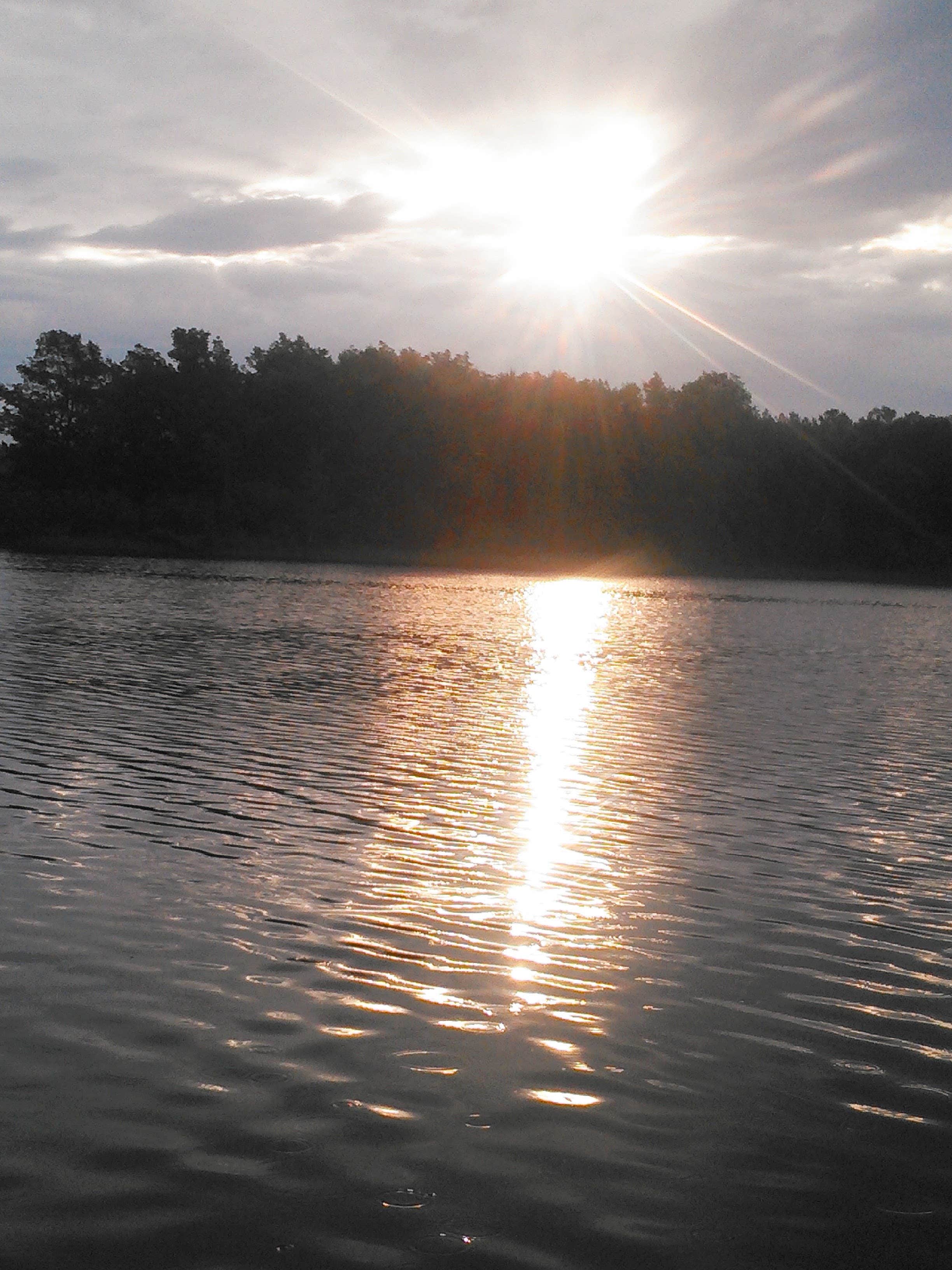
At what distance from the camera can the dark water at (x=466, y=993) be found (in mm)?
5547

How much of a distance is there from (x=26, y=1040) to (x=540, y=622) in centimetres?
4119

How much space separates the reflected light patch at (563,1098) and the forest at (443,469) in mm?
110423

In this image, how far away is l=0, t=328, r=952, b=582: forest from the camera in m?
118

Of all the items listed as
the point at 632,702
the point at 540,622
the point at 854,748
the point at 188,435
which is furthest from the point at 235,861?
the point at 188,435

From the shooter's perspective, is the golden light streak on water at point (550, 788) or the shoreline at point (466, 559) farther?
the shoreline at point (466, 559)

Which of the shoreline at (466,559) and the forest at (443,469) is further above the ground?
the forest at (443,469)

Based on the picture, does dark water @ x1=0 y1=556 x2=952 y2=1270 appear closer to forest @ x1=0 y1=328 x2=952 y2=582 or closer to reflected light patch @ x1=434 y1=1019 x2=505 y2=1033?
reflected light patch @ x1=434 y1=1019 x2=505 y2=1033

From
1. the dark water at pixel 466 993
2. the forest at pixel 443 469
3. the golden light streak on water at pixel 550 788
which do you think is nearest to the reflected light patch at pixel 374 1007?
the dark water at pixel 466 993

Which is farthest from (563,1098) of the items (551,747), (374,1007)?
(551,747)

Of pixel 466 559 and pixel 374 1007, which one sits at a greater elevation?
pixel 466 559

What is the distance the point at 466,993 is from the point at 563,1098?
1600 mm

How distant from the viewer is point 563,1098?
22.0 ft

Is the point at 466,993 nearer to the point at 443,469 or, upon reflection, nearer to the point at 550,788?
the point at 550,788

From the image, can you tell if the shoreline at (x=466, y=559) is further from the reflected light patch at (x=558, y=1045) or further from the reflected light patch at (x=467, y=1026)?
the reflected light patch at (x=558, y=1045)
